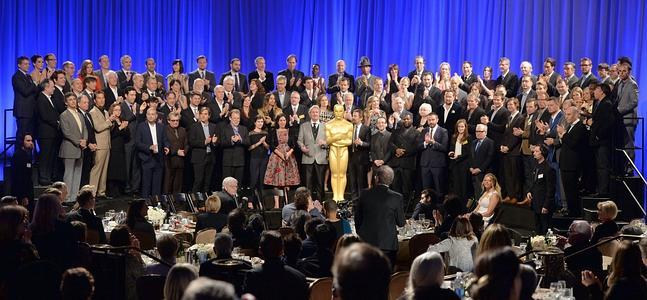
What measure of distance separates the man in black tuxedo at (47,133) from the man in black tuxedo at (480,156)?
6.70 meters

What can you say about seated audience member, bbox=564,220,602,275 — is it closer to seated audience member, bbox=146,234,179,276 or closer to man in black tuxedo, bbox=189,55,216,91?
seated audience member, bbox=146,234,179,276

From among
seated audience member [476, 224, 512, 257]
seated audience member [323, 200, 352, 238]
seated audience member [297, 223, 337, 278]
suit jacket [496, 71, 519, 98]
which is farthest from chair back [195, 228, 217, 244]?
suit jacket [496, 71, 519, 98]

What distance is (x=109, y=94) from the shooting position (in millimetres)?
16562

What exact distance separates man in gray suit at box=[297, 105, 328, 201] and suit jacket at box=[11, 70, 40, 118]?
4481 mm

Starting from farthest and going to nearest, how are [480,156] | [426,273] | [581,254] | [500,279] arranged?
[480,156] → [581,254] → [426,273] → [500,279]

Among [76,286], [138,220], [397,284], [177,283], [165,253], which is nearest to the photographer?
[76,286]

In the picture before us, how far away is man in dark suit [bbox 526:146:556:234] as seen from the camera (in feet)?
48.3

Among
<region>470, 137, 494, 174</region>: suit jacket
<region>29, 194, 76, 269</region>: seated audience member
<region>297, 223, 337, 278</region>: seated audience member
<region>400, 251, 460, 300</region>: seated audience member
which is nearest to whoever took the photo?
<region>400, 251, 460, 300</region>: seated audience member

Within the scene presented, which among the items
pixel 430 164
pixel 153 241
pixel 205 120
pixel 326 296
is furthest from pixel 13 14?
pixel 326 296

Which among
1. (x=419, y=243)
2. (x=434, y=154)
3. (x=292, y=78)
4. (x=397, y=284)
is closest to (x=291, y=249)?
(x=397, y=284)

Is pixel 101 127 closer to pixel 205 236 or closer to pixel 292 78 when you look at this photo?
pixel 292 78

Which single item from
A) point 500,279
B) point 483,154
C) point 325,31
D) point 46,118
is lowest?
point 500,279

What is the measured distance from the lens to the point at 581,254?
29.2ft

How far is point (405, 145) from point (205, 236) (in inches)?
269
